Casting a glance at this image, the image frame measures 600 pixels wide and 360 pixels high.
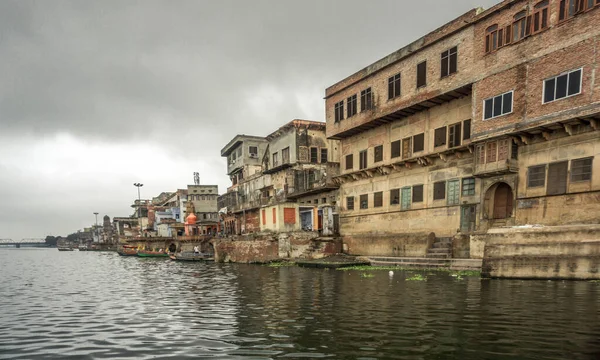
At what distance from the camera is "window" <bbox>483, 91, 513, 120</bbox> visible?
60.8ft

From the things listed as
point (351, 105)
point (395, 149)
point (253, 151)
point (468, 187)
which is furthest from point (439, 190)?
point (253, 151)

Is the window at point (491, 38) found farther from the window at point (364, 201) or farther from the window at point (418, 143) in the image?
the window at point (364, 201)

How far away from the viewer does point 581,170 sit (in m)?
16.0

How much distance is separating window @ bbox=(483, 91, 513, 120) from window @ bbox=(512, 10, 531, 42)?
3179 mm

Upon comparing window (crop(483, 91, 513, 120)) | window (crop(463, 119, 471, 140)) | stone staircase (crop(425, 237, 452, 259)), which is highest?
window (crop(483, 91, 513, 120))

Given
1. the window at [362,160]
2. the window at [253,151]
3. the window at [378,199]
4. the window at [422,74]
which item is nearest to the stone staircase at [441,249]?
the window at [378,199]

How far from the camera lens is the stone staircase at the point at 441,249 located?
67.4ft

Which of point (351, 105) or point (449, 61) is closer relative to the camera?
point (449, 61)

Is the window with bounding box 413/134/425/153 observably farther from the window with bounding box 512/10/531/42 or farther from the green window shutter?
the window with bounding box 512/10/531/42

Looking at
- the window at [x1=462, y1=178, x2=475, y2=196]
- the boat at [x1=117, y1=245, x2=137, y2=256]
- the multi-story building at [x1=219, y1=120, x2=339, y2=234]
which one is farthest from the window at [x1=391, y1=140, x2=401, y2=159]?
the boat at [x1=117, y1=245, x2=137, y2=256]

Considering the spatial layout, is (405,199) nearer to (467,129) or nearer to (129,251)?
(467,129)

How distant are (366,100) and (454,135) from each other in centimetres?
854

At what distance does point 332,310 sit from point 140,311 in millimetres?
6804

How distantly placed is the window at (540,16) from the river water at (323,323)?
13.3 m
